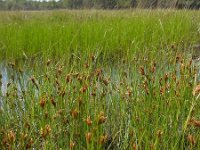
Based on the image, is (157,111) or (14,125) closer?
(157,111)

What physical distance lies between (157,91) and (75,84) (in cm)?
53

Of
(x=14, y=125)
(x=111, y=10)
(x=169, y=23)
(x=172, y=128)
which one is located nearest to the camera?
(x=172, y=128)

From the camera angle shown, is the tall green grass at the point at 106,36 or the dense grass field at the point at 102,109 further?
the tall green grass at the point at 106,36

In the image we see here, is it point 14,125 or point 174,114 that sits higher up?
point 174,114

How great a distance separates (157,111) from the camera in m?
1.81

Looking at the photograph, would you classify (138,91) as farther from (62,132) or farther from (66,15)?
(66,15)

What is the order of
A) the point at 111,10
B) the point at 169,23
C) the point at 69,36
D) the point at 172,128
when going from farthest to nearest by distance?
1. the point at 111,10
2. the point at 169,23
3. the point at 69,36
4. the point at 172,128

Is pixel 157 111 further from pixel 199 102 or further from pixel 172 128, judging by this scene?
pixel 199 102

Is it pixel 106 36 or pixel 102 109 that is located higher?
pixel 106 36

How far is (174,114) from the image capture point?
5.85ft

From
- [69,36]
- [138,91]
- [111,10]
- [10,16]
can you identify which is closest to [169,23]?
[69,36]

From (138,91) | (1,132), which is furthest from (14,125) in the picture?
(138,91)

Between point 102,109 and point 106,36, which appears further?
Answer: point 106,36

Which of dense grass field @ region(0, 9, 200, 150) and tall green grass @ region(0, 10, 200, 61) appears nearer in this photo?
dense grass field @ region(0, 9, 200, 150)
